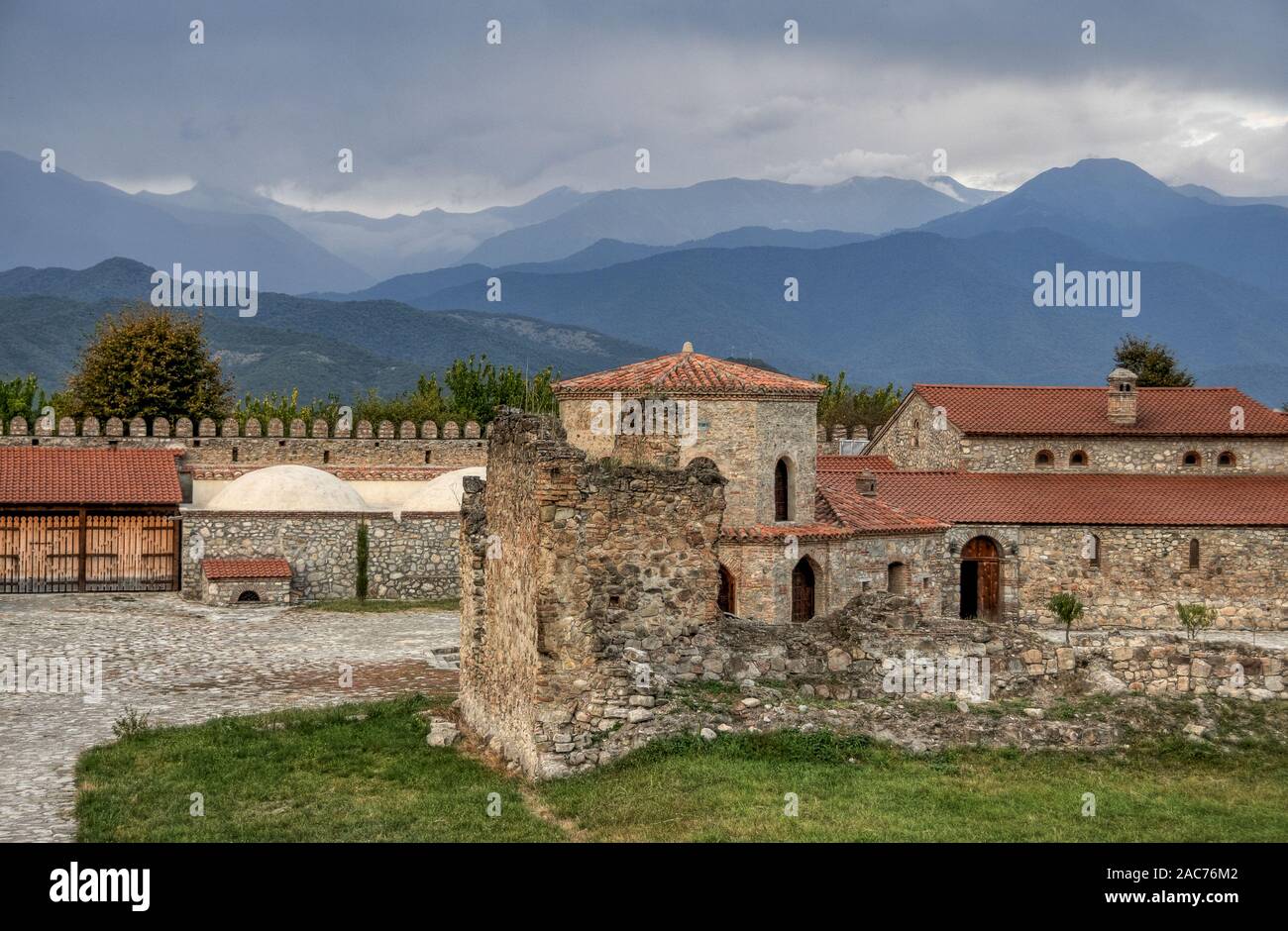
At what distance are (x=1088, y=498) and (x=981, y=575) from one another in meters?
3.96

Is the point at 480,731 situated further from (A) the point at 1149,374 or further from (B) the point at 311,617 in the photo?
(A) the point at 1149,374

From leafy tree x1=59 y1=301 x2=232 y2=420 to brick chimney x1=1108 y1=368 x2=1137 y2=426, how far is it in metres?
31.7

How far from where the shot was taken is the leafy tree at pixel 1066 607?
1227 inches

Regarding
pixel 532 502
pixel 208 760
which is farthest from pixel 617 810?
pixel 208 760

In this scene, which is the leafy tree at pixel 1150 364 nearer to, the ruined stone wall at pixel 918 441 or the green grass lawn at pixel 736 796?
the ruined stone wall at pixel 918 441

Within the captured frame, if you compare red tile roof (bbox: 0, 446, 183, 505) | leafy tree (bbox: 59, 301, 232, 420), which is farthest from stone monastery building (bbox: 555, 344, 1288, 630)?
leafy tree (bbox: 59, 301, 232, 420)

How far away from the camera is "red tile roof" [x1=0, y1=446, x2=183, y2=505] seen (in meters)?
33.2

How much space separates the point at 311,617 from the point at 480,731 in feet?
48.6

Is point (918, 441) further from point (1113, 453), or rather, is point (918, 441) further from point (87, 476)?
point (87, 476)

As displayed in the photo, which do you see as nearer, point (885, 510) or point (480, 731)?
point (480, 731)

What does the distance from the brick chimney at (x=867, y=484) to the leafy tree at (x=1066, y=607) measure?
211 inches

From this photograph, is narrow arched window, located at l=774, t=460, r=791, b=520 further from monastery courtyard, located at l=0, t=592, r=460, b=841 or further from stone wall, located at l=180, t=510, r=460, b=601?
stone wall, located at l=180, t=510, r=460, b=601

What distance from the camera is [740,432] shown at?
85.6 ft

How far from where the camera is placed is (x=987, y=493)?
3747cm
